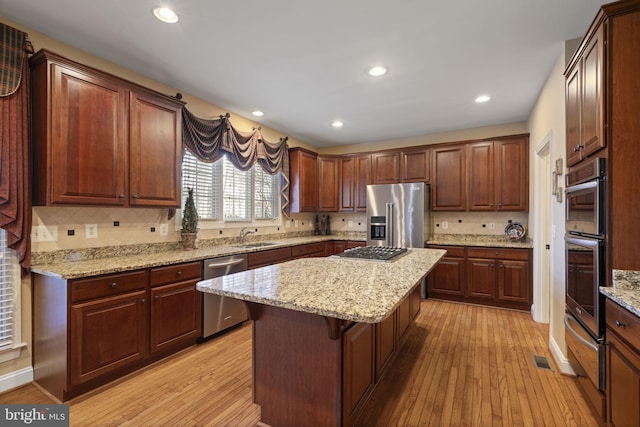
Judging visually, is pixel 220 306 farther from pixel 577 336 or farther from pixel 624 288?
pixel 624 288

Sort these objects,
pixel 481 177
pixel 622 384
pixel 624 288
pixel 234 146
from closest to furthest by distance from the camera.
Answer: pixel 622 384 → pixel 624 288 → pixel 234 146 → pixel 481 177

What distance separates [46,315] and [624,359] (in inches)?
133

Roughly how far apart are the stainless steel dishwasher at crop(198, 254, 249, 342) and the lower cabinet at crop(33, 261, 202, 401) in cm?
30

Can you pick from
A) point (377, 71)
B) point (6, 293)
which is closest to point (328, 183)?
point (377, 71)

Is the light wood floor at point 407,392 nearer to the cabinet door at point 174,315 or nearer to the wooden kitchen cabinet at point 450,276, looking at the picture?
the cabinet door at point 174,315

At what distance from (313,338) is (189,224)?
214 cm

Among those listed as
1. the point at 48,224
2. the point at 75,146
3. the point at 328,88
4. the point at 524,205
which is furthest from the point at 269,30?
the point at 524,205

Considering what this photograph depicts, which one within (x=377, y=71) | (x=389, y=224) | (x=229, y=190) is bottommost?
(x=389, y=224)

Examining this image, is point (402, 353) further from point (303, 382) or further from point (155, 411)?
point (155, 411)

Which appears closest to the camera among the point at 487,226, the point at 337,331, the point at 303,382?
the point at 337,331

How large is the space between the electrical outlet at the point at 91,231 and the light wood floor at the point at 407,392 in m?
1.13

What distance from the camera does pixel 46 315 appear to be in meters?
2.11

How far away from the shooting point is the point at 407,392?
2.11 metres

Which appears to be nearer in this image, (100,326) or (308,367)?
(308,367)
